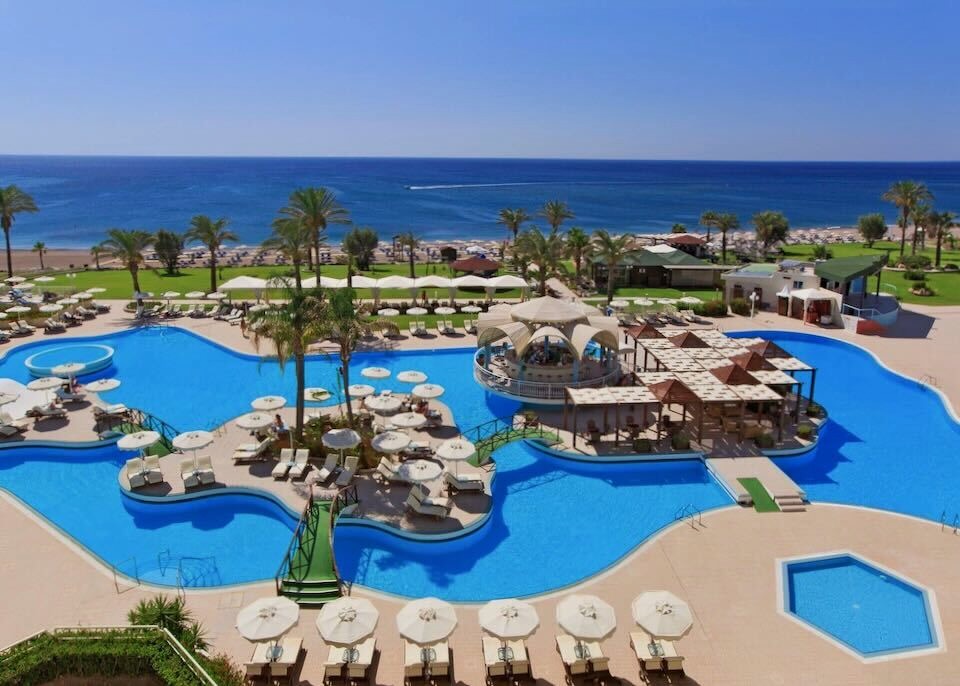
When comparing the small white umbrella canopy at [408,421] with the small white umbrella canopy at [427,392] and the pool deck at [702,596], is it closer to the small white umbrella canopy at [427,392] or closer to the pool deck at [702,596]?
the small white umbrella canopy at [427,392]

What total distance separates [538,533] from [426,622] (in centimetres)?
648

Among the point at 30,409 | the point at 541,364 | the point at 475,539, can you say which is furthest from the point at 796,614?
the point at 30,409

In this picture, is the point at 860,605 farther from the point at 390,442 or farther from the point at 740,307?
the point at 740,307

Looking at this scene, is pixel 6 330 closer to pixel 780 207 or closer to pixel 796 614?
pixel 796 614

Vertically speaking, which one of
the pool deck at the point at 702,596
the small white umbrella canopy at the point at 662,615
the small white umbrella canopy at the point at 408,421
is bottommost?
the pool deck at the point at 702,596

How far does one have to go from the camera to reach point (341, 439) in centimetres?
2055

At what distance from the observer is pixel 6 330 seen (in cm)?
3688

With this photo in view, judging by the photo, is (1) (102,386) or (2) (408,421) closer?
(2) (408,421)

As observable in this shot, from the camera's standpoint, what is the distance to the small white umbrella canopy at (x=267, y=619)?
1223 centimetres

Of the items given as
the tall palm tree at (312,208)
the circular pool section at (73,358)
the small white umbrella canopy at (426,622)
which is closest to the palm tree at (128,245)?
the circular pool section at (73,358)

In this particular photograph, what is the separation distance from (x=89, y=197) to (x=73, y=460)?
175m

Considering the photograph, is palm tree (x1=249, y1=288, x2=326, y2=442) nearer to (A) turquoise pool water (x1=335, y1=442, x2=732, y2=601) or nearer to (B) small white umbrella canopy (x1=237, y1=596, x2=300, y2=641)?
(A) turquoise pool water (x1=335, y1=442, x2=732, y2=601)

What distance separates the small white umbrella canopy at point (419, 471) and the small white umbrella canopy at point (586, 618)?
6.52 metres

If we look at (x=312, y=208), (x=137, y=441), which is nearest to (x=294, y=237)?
(x=312, y=208)
